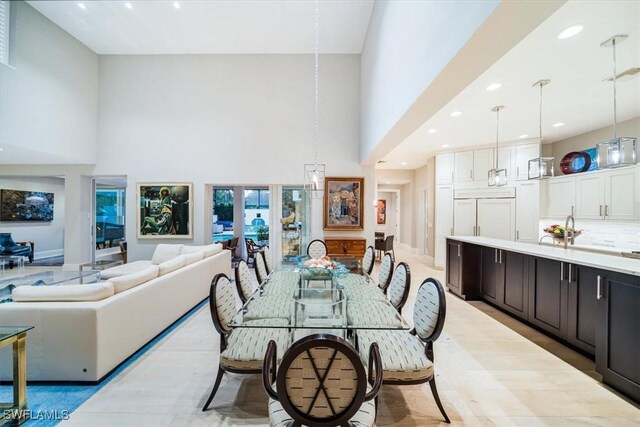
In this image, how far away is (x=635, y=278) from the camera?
2.08 meters

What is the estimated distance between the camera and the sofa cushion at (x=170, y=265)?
11.2 feet

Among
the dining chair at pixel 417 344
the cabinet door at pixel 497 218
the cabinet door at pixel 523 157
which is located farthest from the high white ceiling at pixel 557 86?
the dining chair at pixel 417 344

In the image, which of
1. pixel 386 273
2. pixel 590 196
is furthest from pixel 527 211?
pixel 386 273

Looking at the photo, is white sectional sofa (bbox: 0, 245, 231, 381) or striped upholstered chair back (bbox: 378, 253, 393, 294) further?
striped upholstered chair back (bbox: 378, 253, 393, 294)

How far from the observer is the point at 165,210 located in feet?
20.7

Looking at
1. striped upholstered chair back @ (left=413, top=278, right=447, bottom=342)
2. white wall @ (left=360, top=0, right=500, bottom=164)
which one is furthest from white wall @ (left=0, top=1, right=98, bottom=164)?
striped upholstered chair back @ (left=413, top=278, right=447, bottom=342)

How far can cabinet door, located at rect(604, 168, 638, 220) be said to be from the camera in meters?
4.27

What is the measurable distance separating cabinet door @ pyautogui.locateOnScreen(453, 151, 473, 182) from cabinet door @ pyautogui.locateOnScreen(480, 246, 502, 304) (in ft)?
8.57

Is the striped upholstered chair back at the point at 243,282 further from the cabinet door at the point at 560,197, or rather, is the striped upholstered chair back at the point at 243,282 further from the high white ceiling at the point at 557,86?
the cabinet door at the point at 560,197

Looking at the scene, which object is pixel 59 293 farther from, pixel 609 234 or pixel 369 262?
pixel 609 234

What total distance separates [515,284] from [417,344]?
2567 mm

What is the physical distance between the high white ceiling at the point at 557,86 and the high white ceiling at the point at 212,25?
272 centimetres

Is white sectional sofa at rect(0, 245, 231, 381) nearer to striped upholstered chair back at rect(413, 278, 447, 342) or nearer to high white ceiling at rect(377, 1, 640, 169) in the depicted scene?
striped upholstered chair back at rect(413, 278, 447, 342)

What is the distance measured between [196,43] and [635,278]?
7.70 metres
